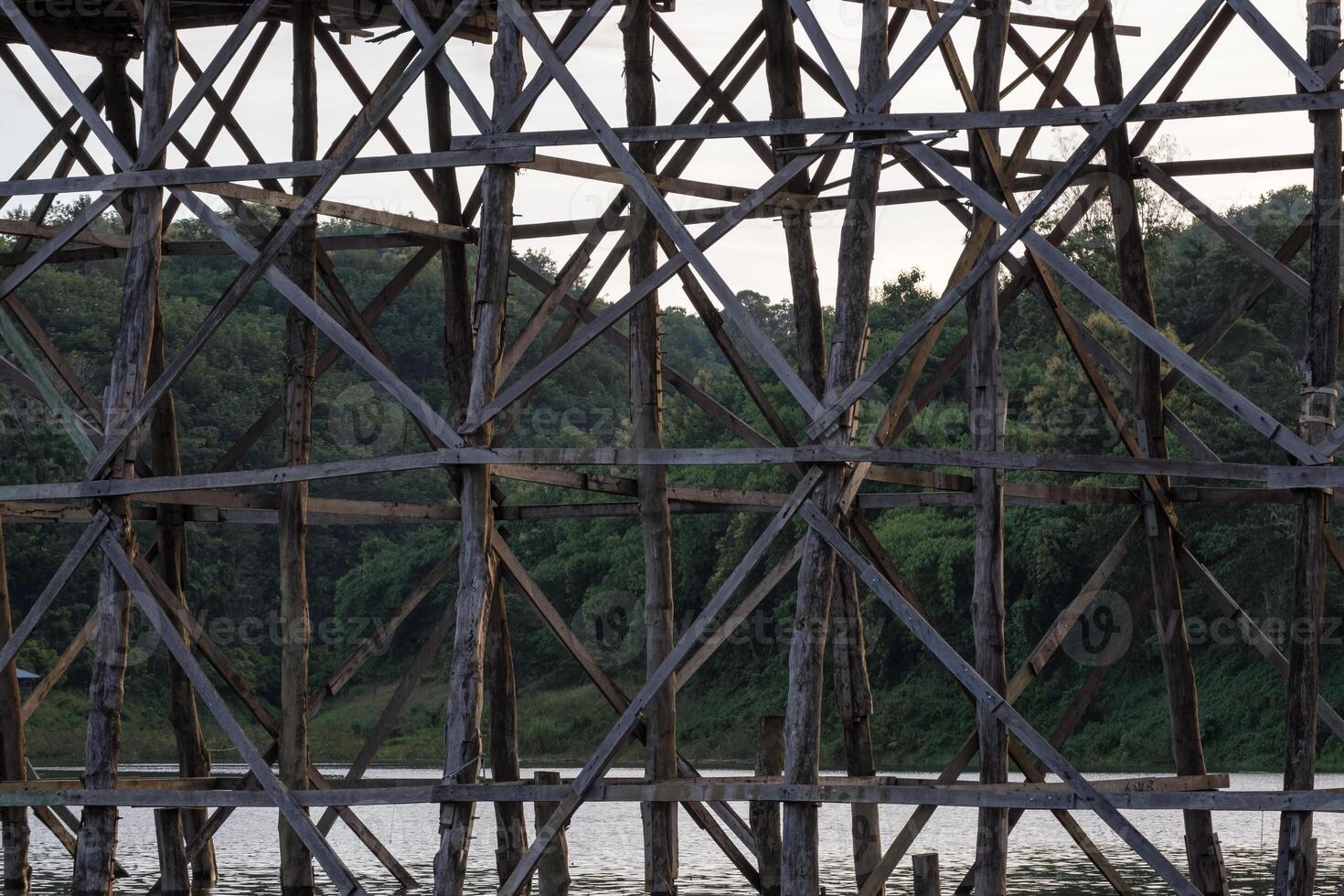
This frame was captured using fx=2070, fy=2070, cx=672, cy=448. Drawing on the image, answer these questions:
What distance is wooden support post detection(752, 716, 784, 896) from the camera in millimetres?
15047

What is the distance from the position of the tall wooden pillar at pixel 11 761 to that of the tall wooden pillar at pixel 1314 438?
9.38 meters

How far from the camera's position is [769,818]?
15133 mm

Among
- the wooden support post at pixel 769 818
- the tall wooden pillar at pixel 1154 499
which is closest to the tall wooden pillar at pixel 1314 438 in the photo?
the tall wooden pillar at pixel 1154 499

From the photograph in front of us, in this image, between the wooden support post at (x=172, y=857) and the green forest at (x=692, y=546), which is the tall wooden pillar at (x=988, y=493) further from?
the green forest at (x=692, y=546)

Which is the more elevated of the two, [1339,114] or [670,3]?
[670,3]

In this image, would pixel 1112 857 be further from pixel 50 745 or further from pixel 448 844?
pixel 50 745

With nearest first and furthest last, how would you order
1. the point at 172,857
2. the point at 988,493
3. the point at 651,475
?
the point at 988,493 < the point at 651,475 < the point at 172,857

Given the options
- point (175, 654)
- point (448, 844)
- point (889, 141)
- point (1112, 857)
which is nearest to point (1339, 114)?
point (889, 141)

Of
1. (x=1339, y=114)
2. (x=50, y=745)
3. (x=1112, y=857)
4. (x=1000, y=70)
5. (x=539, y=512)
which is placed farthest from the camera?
(x=50, y=745)

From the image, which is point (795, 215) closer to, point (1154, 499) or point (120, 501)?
point (1154, 499)

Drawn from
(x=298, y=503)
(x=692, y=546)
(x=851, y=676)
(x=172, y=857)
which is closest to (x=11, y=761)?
(x=172, y=857)

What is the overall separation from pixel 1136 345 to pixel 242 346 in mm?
41336

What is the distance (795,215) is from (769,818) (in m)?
4.40

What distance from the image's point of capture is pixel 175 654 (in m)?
12.7
